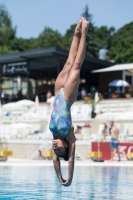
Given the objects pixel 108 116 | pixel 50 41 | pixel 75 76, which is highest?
pixel 50 41

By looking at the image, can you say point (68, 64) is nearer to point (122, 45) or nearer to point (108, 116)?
point (108, 116)

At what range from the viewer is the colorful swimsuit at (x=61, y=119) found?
587cm

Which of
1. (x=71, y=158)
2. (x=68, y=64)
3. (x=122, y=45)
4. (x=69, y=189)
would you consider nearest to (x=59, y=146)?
(x=71, y=158)

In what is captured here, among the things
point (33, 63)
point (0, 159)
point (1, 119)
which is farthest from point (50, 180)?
point (33, 63)

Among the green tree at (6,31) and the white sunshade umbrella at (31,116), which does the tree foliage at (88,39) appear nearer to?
the green tree at (6,31)

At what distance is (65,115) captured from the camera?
5922 mm

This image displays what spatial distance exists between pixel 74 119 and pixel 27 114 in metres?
2.77

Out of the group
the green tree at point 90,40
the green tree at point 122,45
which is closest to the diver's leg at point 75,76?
the green tree at point 122,45

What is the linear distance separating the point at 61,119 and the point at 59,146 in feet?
1.15

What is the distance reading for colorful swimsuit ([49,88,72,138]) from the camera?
231 inches

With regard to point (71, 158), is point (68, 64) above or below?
above

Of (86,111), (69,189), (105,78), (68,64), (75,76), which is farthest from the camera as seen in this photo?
(105,78)

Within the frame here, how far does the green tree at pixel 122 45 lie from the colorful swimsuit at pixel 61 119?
44641 mm

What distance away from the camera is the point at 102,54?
38.5 meters
